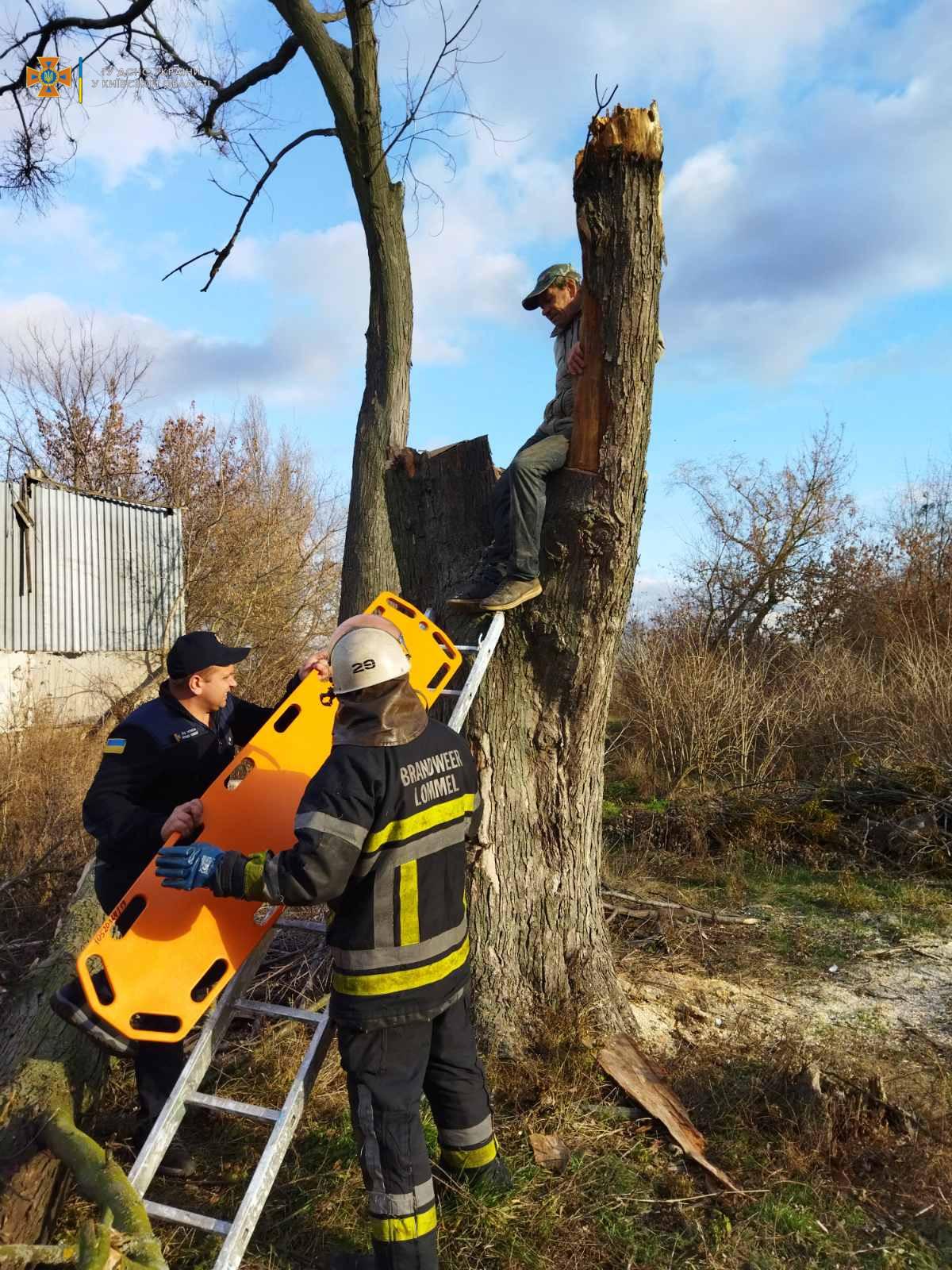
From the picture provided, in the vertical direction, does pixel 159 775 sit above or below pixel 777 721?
above

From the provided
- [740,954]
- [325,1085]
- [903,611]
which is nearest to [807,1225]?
[325,1085]

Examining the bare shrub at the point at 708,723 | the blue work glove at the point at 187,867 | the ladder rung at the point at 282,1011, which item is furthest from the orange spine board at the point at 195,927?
the bare shrub at the point at 708,723

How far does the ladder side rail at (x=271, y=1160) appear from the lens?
2.34 metres

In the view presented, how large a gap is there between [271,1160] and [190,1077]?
366mm

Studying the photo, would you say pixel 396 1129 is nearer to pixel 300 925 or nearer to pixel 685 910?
pixel 300 925

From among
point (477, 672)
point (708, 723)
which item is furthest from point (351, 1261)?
point (708, 723)

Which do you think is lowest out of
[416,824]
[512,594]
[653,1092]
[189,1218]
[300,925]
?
[653,1092]

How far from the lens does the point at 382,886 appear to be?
257 cm

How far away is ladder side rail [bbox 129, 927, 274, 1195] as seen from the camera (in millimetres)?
2547

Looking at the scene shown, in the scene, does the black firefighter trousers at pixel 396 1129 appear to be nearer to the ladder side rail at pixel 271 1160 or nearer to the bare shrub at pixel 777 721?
the ladder side rail at pixel 271 1160

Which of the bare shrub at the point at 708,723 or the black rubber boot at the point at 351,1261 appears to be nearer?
the black rubber boot at the point at 351,1261

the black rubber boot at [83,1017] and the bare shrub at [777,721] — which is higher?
the bare shrub at [777,721]

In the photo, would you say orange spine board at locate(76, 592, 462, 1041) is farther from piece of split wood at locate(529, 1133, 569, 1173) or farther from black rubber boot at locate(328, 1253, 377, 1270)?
piece of split wood at locate(529, 1133, 569, 1173)

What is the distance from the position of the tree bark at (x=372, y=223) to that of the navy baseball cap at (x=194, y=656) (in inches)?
159
